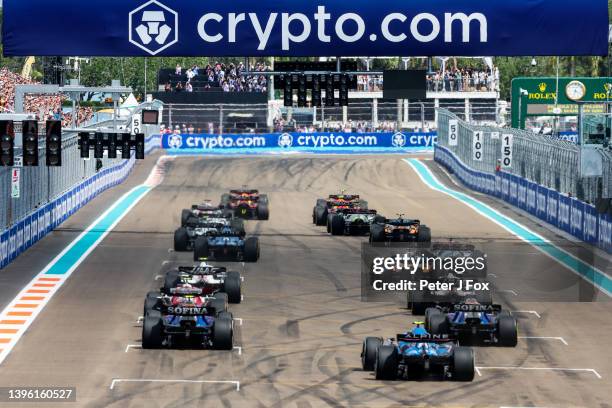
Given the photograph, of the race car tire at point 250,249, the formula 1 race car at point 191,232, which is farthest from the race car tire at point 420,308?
the formula 1 race car at point 191,232

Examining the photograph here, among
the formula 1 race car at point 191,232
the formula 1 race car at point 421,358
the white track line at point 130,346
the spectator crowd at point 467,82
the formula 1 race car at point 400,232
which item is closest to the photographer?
the formula 1 race car at point 421,358

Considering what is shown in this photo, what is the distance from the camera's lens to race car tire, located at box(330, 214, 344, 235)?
45.5m

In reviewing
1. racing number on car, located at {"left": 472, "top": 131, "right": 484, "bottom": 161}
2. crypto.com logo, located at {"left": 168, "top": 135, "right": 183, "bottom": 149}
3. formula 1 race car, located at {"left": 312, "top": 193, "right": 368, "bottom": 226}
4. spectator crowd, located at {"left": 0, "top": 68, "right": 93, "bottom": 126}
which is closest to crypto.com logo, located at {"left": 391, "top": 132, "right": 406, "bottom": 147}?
crypto.com logo, located at {"left": 168, "top": 135, "right": 183, "bottom": 149}

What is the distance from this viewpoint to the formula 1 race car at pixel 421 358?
23281mm

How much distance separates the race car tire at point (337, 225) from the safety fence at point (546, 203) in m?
7.62

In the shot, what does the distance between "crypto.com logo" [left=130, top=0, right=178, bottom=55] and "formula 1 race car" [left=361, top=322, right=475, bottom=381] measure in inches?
638

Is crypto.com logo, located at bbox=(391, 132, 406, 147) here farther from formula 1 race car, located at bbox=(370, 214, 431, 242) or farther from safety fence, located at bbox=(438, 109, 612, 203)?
formula 1 race car, located at bbox=(370, 214, 431, 242)

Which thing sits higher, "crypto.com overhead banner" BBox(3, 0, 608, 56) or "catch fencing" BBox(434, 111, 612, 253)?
"crypto.com overhead banner" BBox(3, 0, 608, 56)

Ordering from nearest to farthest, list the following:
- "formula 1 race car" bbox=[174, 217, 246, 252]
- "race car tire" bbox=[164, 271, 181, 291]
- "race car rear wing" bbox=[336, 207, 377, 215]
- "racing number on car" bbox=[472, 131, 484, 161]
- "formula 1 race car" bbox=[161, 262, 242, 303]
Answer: "race car tire" bbox=[164, 271, 181, 291] → "formula 1 race car" bbox=[161, 262, 242, 303] → "formula 1 race car" bbox=[174, 217, 246, 252] → "race car rear wing" bbox=[336, 207, 377, 215] → "racing number on car" bbox=[472, 131, 484, 161]

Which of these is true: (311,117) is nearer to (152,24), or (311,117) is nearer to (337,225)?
(337,225)

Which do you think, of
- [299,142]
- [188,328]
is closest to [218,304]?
[188,328]

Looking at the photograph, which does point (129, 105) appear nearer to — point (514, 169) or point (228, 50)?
point (514, 169)

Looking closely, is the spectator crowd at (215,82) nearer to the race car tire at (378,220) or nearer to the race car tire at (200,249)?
the race car tire at (378,220)

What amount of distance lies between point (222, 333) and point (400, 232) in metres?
16.5
